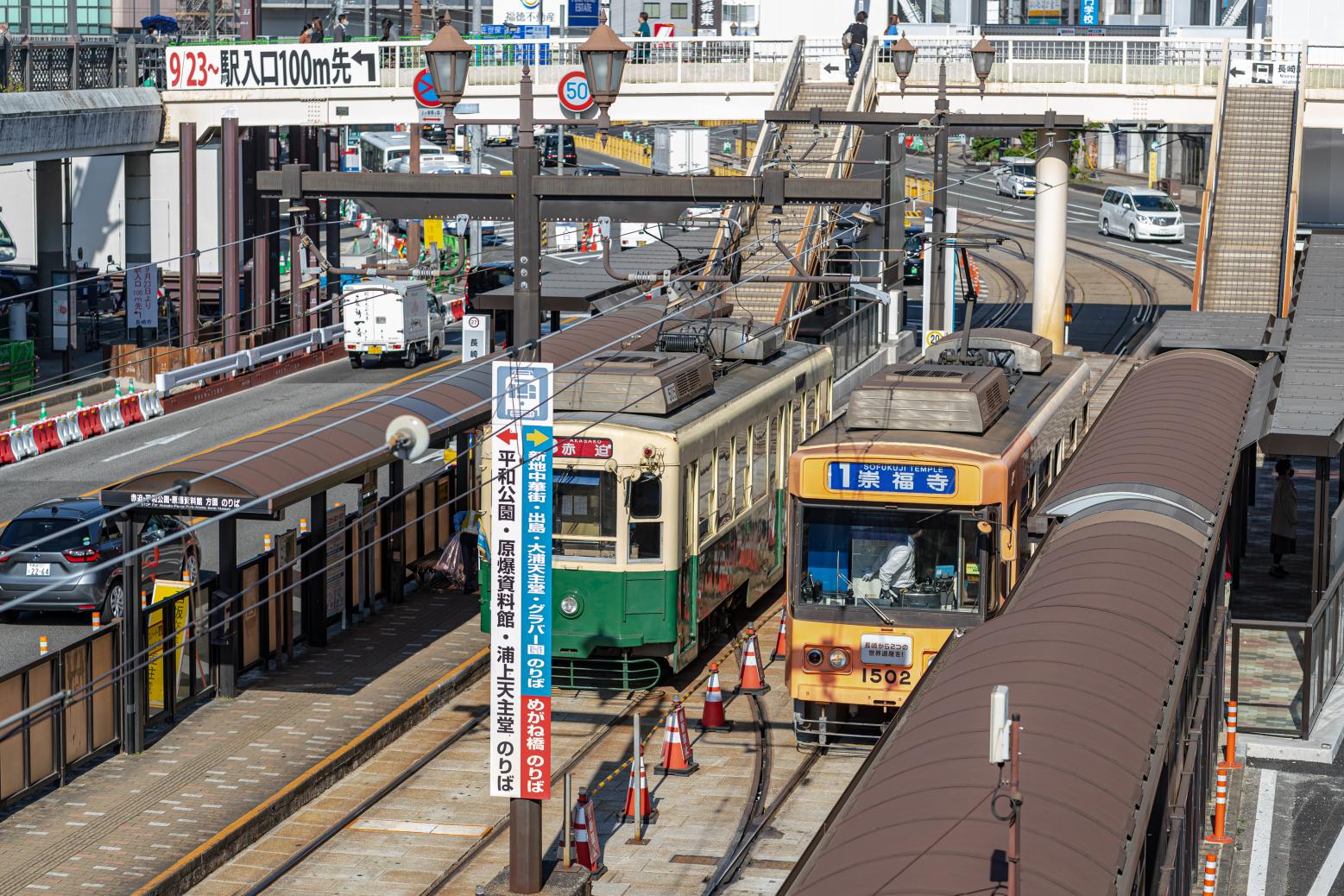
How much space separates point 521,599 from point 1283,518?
13713 millimetres

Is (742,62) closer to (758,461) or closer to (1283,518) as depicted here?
(1283,518)

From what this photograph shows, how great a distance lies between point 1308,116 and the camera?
129 feet

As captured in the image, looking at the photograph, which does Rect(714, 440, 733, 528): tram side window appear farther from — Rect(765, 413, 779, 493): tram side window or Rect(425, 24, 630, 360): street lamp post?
Rect(425, 24, 630, 360): street lamp post

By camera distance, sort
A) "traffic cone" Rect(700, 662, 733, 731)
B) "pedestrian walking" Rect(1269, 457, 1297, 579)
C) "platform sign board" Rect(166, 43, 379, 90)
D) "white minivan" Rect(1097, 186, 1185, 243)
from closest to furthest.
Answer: "traffic cone" Rect(700, 662, 733, 731) < "pedestrian walking" Rect(1269, 457, 1297, 579) < "platform sign board" Rect(166, 43, 379, 90) < "white minivan" Rect(1097, 186, 1185, 243)

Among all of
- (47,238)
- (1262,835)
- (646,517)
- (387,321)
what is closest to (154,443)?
(387,321)

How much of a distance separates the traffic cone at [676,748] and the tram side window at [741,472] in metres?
3.58

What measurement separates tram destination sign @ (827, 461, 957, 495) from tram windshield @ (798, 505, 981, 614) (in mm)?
183

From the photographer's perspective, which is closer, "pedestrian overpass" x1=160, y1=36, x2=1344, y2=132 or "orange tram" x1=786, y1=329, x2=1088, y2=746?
"orange tram" x1=786, y1=329, x2=1088, y2=746

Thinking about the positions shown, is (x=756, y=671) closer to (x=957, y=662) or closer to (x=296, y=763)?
(x=296, y=763)

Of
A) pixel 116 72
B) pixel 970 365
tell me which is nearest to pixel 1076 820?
pixel 970 365

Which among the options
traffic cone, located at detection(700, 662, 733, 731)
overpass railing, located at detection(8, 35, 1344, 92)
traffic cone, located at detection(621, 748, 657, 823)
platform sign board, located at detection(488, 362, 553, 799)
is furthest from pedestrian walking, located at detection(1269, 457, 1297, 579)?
overpass railing, located at detection(8, 35, 1344, 92)

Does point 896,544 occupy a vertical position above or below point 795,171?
below

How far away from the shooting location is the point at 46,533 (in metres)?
24.6

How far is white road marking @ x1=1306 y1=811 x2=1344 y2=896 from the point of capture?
48.2ft
